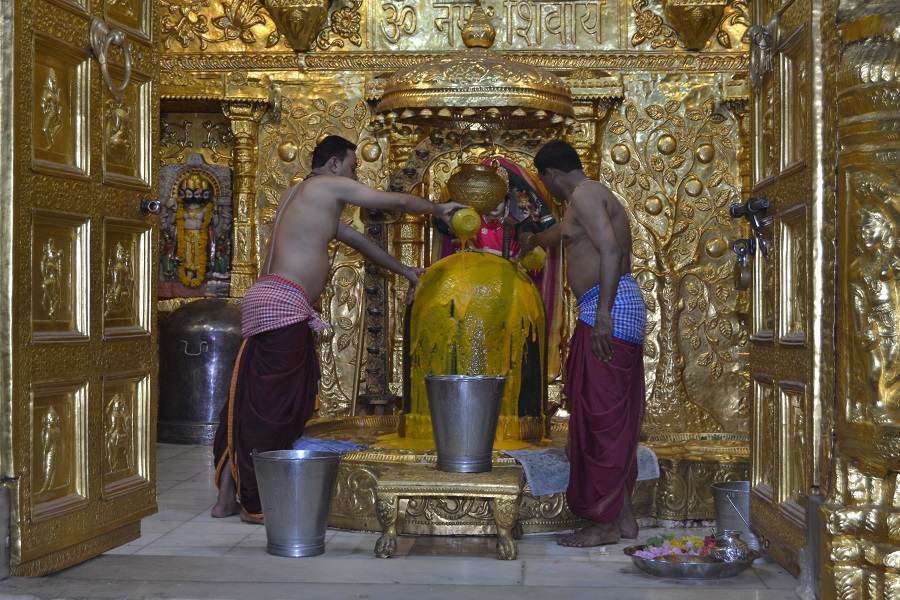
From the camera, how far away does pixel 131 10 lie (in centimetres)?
498

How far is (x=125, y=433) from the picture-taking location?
492 cm

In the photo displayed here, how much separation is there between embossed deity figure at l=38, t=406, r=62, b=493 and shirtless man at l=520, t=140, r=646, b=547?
2.26 meters

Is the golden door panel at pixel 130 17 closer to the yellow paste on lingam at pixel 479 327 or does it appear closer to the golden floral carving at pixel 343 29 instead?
the yellow paste on lingam at pixel 479 327

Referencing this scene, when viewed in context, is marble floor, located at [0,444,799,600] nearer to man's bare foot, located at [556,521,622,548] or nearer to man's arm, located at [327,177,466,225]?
man's bare foot, located at [556,521,622,548]

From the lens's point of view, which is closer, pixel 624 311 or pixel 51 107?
pixel 51 107

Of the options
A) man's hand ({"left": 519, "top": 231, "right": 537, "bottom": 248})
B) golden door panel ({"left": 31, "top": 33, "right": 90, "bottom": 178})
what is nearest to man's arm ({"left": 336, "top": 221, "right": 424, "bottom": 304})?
man's hand ({"left": 519, "top": 231, "right": 537, "bottom": 248})

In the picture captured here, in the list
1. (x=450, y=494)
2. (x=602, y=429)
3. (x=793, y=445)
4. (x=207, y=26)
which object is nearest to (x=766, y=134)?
(x=793, y=445)

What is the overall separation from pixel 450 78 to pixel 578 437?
2477 millimetres

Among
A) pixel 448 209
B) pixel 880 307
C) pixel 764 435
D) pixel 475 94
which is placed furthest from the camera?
pixel 475 94

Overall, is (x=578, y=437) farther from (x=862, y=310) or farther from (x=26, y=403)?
(x=26, y=403)

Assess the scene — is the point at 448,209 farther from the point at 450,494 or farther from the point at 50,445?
the point at 50,445

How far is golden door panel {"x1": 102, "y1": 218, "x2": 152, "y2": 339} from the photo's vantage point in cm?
477

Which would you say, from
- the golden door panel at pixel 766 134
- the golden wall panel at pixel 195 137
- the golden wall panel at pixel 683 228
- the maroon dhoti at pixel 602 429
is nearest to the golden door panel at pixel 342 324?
the golden wall panel at pixel 195 137

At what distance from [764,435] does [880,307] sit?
1.19 meters
